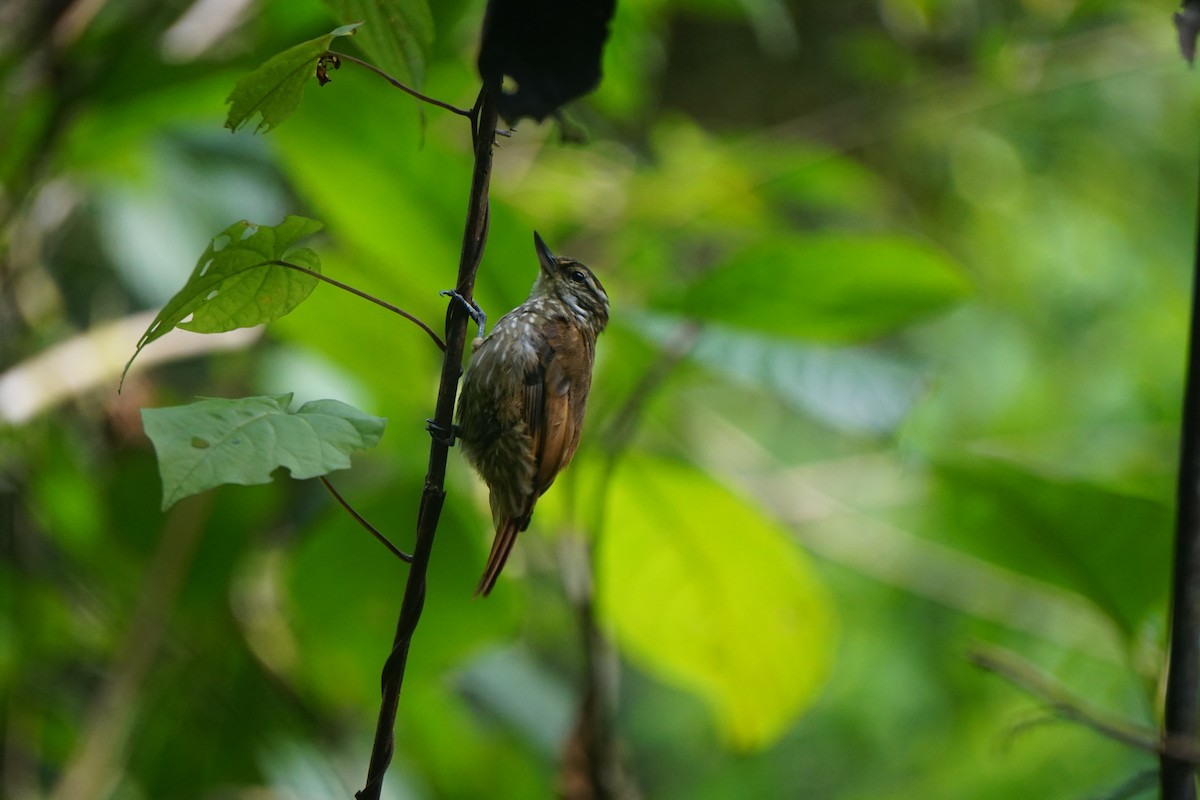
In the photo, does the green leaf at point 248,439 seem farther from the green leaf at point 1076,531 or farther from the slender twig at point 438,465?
the green leaf at point 1076,531

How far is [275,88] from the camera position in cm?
81

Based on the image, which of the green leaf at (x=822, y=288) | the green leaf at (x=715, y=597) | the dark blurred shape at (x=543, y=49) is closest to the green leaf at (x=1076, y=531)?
the green leaf at (x=822, y=288)

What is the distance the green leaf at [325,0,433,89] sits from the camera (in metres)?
0.89

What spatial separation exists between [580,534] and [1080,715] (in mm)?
1354

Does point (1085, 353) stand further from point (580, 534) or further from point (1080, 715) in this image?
point (1080, 715)

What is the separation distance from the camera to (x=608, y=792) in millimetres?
1739

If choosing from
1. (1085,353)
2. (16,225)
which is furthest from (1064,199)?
(16,225)

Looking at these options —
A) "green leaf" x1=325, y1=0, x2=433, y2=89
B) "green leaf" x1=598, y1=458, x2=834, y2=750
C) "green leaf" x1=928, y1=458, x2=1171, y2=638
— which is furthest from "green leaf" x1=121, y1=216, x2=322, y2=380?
"green leaf" x1=598, y1=458, x2=834, y2=750

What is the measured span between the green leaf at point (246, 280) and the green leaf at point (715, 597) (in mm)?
1461

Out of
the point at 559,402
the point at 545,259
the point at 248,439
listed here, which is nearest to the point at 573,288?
the point at 545,259

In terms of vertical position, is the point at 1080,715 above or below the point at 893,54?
above

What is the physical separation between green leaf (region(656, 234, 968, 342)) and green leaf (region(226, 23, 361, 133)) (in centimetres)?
102

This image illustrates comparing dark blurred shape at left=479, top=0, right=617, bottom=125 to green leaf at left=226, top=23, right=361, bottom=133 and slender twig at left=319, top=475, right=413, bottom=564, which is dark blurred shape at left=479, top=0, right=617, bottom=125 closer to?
green leaf at left=226, top=23, right=361, bottom=133

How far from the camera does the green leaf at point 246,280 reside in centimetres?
81
